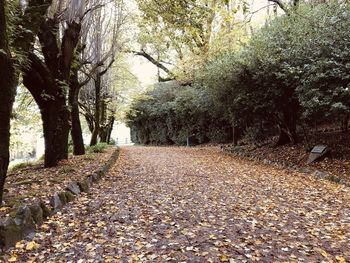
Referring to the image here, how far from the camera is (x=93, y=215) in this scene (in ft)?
16.6

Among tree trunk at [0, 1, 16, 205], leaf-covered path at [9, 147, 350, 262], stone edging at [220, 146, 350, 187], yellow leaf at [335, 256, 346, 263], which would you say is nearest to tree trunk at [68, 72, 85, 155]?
leaf-covered path at [9, 147, 350, 262]

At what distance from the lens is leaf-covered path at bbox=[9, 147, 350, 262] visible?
361 cm

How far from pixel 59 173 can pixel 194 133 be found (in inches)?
646

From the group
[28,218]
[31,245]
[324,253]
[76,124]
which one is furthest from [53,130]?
[324,253]

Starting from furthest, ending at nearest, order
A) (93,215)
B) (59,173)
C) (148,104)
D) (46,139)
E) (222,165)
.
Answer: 1. (148,104)
2. (222,165)
3. (46,139)
4. (59,173)
5. (93,215)

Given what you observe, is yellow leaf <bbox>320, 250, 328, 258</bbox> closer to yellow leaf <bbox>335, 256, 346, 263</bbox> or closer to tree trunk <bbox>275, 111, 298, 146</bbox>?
yellow leaf <bbox>335, 256, 346, 263</bbox>

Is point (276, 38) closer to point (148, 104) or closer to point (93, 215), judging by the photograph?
point (93, 215)

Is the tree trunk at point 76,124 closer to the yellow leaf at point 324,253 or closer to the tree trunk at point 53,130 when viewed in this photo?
the tree trunk at point 53,130

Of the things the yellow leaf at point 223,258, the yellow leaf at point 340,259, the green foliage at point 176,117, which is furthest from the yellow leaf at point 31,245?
the green foliage at point 176,117

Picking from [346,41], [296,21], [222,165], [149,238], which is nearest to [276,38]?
[296,21]

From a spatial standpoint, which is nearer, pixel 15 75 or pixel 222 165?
pixel 15 75

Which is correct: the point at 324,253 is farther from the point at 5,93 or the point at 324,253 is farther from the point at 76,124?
the point at 76,124

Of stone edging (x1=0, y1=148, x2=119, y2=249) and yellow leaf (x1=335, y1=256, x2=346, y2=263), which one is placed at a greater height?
stone edging (x1=0, y1=148, x2=119, y2=249)

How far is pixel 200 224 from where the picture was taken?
4578 millimetres
